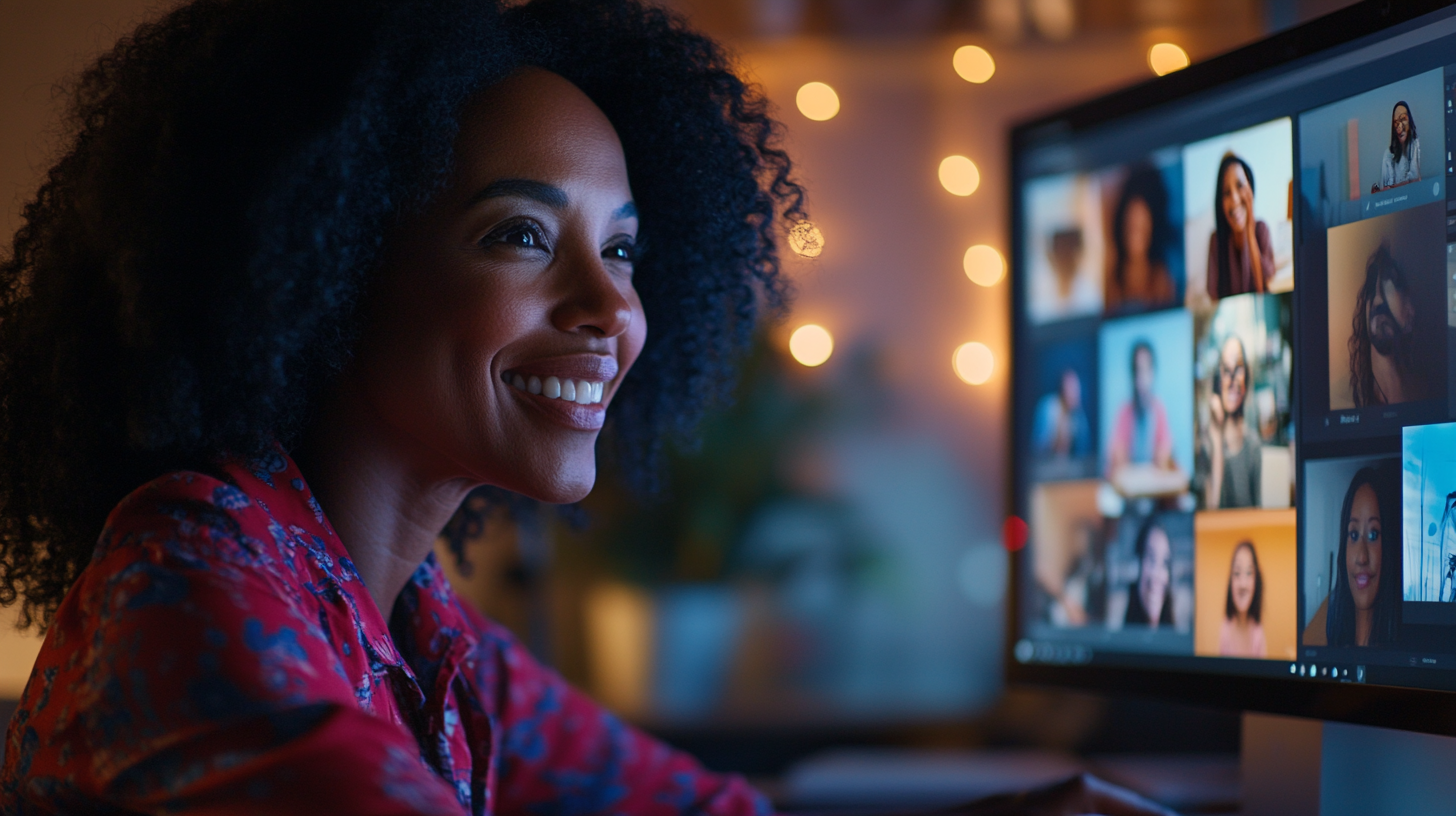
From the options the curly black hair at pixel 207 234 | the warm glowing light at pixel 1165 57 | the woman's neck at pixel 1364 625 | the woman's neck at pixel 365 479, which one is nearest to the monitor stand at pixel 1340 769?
the woman's neck at pixel 1364 625

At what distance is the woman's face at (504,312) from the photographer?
78cm

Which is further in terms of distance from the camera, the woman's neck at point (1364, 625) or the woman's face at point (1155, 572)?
the woman's face at point (1155, 572)

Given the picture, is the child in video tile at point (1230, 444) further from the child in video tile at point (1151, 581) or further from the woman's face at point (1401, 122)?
the woman's face at point (1401, 122)

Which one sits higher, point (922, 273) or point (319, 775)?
point (922, 273)

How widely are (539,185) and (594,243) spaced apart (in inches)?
2.5

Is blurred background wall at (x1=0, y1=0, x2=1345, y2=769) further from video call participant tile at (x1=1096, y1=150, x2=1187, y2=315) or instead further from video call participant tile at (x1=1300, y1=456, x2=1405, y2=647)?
video call participant tile at (x1=1300, y1=456, x2=1405, y2=647)

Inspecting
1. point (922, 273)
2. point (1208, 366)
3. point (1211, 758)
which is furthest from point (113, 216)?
point (1211, 758)

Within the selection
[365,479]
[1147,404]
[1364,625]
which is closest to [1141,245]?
[1147,404]

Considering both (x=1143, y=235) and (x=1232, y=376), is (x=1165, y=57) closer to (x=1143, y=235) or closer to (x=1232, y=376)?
(x=1143, y=235)

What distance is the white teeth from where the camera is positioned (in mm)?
797

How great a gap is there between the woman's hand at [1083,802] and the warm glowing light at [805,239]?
539 millimetres

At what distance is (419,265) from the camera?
79 cm

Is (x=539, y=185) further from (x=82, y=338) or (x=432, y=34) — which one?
(x=82, y=338)

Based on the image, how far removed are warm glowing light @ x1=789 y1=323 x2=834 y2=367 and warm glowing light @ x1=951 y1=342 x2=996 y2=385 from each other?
9.7 inches
